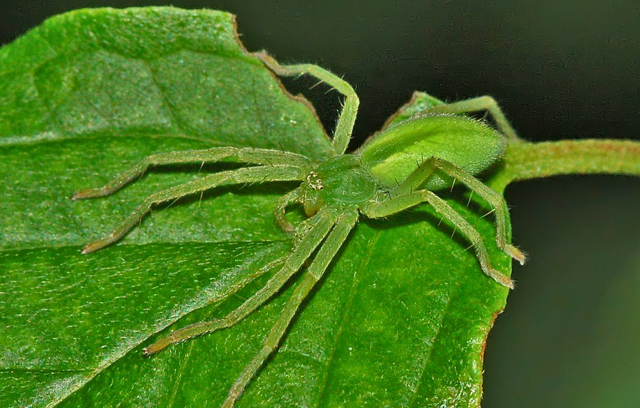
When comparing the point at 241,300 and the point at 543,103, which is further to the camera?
the point at 543,103

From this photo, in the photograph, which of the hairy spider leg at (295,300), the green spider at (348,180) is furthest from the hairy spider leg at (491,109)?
the hairy spider leg at (295,300)

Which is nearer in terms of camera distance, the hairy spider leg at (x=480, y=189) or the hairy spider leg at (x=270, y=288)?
the hairy spider leg at (x=270, y=288)

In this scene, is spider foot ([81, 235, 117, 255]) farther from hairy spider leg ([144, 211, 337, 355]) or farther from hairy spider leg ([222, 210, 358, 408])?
hairy spider leg ([222, 210, 358, 408])

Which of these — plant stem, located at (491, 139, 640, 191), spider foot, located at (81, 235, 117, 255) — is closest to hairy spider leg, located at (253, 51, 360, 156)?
plant stem, located at (491, 139, 640, 191)

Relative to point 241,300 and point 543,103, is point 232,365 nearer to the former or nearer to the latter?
point 241,300

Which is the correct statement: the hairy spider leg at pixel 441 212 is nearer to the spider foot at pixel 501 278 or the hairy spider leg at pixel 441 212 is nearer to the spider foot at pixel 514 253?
the spider foot at pixel 501 278

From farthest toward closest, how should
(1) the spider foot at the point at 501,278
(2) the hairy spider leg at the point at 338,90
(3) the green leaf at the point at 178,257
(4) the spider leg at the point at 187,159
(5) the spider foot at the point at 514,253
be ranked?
(2) the hairy spider leg at the point at 338,90
(4) the spider leg at the point at 187,159
(5) the spider foot at the point at 514,253
(1) the spider foot at the point at 501,278
(3) the green leaf at the point at 178,257

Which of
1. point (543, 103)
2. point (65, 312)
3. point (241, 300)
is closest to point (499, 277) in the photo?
point (241, 300)
